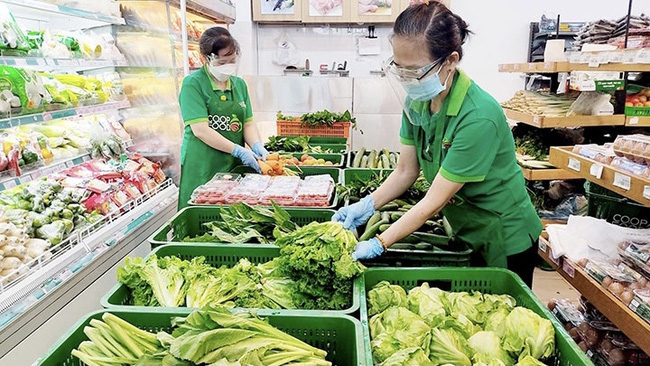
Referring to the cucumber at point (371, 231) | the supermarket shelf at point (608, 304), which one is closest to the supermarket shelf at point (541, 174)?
the supermarket shelf at point (608, 304)

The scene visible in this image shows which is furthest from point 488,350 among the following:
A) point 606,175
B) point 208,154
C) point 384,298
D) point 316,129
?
point 316,129

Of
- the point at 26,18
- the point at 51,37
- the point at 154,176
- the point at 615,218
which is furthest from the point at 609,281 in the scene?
the point at 26,18

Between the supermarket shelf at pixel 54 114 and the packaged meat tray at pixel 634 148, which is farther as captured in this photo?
the supermarket shelf at pixel 54 114

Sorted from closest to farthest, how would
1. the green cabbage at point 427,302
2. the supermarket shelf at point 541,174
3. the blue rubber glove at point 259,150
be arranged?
the green cabbage at point 427,302 < the blue rubber glove at point 259,150 < the supermarket shelf at point 541,174

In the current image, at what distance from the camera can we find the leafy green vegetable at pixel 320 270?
166 cm

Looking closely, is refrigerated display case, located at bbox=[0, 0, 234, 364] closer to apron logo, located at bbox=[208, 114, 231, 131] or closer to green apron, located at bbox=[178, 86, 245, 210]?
green apron, located at bbox=[178, 86, 245, 210]

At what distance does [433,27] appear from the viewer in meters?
1.78

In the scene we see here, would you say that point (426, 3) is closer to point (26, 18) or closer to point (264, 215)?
point (264, 215)

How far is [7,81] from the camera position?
264 cm

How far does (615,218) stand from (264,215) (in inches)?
90.1

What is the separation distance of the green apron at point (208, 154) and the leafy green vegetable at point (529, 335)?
2.56 meters

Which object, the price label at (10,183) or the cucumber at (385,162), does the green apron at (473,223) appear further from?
the price label at (10,183)

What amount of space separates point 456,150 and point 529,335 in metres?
0.73

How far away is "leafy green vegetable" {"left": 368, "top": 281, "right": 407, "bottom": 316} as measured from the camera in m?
1.68
